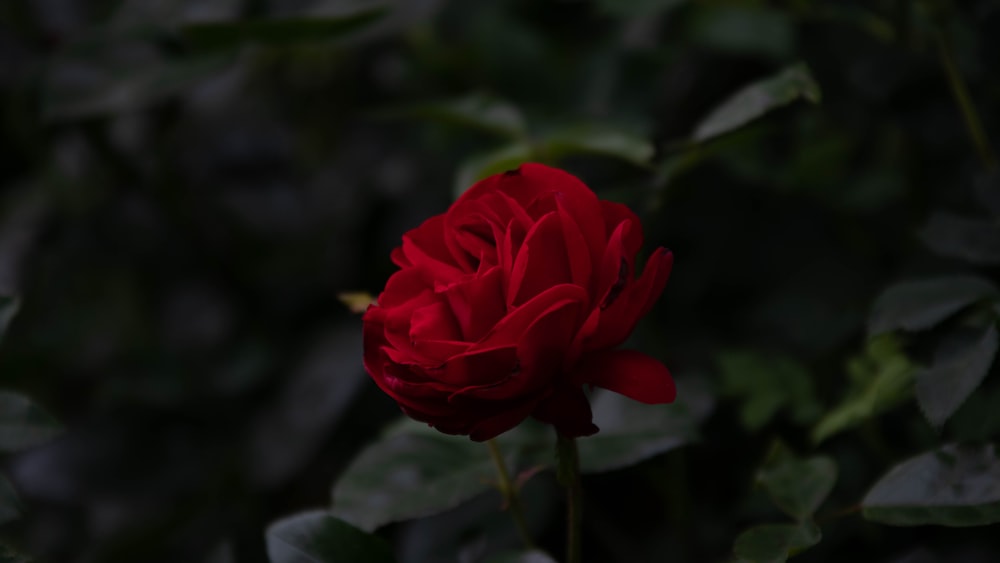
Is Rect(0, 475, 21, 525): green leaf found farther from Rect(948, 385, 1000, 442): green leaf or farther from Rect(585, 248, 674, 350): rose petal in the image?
Rect(948, 385, 1000, 442): green leaf

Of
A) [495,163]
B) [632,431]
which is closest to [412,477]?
[632,431]

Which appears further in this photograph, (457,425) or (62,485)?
(62,485)

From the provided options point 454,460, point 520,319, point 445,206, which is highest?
point 520,319

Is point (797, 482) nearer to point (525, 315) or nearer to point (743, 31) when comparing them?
point (525, 315)

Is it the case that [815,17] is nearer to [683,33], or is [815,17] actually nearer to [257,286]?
[683,33]

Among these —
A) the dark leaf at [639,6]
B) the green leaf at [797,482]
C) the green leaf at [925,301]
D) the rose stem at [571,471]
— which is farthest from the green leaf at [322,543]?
the dark leaf at [639,6]

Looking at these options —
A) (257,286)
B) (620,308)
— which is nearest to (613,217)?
(620,308)

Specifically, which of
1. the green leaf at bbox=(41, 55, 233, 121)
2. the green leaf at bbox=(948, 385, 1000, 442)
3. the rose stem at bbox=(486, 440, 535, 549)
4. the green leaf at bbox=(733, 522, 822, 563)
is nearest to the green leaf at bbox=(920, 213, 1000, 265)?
the green leaf at bbox=(948, 385, 1000, 442)
